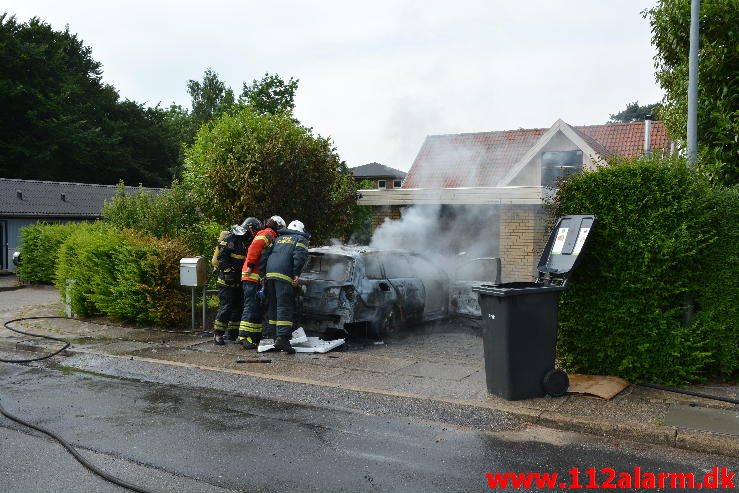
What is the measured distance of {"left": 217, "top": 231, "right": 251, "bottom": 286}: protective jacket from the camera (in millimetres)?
10023

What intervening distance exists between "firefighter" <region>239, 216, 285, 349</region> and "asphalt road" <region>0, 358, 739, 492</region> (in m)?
2.48

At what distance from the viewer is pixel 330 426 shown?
6109 mm

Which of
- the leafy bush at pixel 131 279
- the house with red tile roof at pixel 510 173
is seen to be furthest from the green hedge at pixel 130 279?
the house with red tile roof at pixel 510 173

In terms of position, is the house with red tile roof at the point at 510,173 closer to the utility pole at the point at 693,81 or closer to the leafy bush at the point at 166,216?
the utility pole at the point at 693,81

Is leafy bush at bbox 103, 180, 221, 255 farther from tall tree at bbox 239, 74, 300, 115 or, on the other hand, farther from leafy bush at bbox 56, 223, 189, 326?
tall tree at bbox 239, 74, 300, 115

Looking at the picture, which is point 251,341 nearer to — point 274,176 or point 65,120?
point 274,176

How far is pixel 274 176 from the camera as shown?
37.4 feet

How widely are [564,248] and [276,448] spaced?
3641mm

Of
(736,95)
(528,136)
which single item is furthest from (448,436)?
(528,136)

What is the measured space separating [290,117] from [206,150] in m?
1.73

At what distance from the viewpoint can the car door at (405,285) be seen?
33.9ft

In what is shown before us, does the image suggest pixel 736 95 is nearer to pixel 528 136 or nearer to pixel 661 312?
pixel 661 312

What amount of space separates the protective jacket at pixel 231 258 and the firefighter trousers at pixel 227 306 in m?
0.10

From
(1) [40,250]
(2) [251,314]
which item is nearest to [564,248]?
(2) [251,314]
